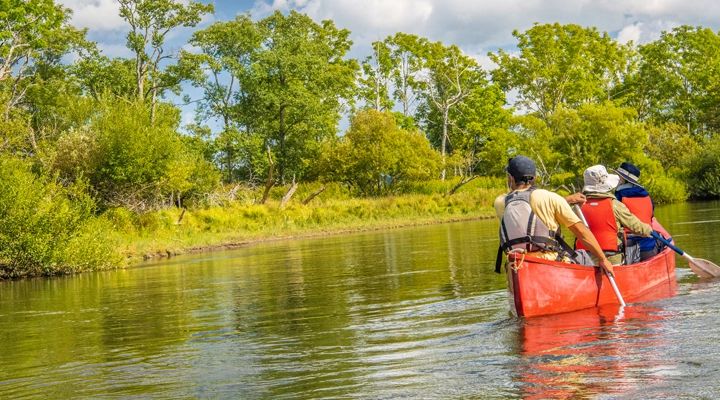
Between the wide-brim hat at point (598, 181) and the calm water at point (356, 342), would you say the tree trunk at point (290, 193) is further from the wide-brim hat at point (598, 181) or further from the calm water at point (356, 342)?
the wide-brim hat at point (598, 181)

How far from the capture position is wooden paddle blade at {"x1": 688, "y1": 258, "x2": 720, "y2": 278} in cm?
1400

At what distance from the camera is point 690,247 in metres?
20.1

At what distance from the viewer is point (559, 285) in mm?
A: 10680

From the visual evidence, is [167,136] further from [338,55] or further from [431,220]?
[338,55]

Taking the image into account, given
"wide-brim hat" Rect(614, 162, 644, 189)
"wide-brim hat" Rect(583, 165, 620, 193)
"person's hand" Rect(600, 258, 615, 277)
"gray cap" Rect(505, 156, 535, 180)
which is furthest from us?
"wide-brim hat" Rect(614, 162, 644, 189)

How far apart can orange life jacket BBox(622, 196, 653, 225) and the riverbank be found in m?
18.2

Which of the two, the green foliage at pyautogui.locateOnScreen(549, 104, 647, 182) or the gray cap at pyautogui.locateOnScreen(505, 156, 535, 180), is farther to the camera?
the green foliage at pyautogui.locateOnScreen(549, 104, 647, 182)

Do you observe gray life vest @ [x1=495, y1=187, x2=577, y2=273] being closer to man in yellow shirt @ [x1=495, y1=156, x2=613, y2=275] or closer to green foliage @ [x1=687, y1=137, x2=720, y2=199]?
man in yellow shirt @ [x1=495, y1=156, x2=613, y2=275]

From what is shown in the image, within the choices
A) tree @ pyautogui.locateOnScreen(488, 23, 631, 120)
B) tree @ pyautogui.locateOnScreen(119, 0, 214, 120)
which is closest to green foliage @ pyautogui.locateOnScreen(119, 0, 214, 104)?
tree @ pyautogui.locateOnScreen(119, 0, 214, 120)

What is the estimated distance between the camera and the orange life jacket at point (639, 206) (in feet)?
42.0

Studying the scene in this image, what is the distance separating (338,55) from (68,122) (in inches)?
943

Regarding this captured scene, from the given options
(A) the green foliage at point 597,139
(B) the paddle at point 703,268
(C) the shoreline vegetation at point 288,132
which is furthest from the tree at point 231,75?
(B) the paddle at point 703,268

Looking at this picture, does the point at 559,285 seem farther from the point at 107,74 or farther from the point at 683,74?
the point at 683,74

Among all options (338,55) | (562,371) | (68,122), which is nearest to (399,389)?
(562,371)
